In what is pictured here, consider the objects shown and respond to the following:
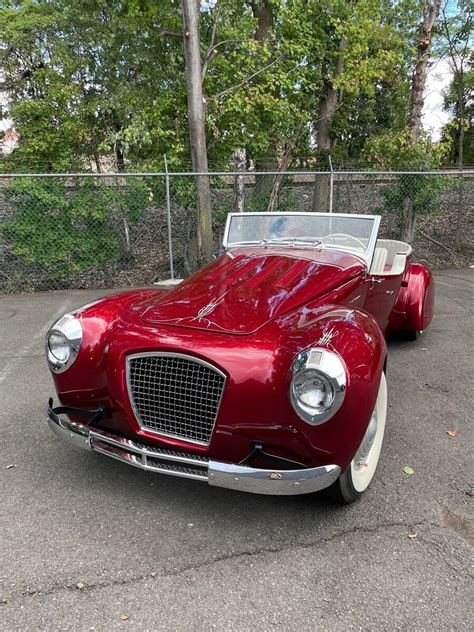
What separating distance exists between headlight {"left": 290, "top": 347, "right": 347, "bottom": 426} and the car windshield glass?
1.94 m

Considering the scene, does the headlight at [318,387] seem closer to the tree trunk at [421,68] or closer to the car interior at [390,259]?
the car interior at [390,259]

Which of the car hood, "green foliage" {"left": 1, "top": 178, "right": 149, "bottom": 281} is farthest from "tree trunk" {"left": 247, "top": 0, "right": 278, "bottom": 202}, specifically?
the car hood

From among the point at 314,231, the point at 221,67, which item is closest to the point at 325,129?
the point at 221,67

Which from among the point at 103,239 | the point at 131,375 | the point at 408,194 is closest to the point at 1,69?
the point at 103,239

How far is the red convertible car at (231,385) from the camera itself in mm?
2170

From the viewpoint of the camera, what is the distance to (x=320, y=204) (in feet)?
32.0

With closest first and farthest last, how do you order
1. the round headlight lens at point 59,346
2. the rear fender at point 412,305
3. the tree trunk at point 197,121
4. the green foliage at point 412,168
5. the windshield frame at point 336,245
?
the round headlight lens at point 59,346 < the windshield frame at point 336,245 < the rear fender at point 412,305 < the tree trunk at point 197,121 < the green foliage at point 412,168

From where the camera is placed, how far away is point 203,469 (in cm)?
226

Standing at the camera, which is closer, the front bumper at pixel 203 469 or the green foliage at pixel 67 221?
the front bumper at pixel 203 469

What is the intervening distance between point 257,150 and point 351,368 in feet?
24.9

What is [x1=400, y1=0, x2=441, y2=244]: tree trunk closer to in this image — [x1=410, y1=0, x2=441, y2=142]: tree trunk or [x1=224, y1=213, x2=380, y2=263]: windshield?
[x1=410, y1=0, x2=441, y2=142]: tree trunk

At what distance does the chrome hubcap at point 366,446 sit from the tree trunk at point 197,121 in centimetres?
556

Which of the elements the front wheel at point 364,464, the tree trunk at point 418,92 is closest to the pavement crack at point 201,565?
the front wheel at point 364,464

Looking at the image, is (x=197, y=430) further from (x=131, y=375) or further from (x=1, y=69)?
(x=1, y=69)
